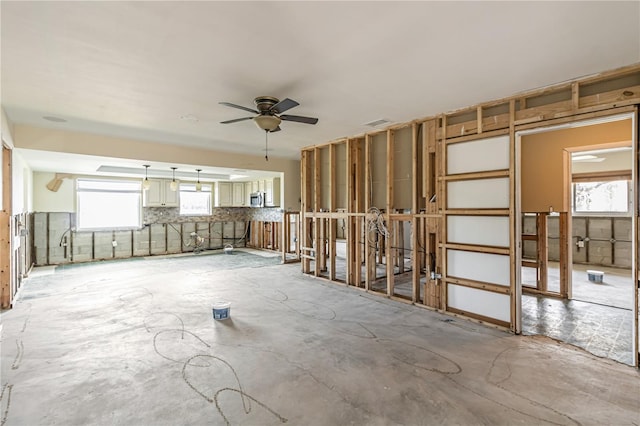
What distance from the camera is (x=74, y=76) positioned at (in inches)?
124

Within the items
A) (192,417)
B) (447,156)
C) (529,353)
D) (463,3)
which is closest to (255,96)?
(463,3)

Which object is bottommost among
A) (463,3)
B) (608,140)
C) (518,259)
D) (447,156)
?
(518,259)

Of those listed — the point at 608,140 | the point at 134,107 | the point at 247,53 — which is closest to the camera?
the point at 247,53

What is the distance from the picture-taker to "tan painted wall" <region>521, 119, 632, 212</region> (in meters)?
4.67

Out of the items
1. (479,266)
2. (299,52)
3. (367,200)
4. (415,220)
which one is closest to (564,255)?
(479,266)

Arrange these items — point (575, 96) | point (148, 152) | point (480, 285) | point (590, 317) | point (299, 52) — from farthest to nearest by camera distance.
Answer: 1. point (148, 152)
2. point (590, 317)
3. point (480, 285)
4. point (575, 96)
5. point (299, 52)

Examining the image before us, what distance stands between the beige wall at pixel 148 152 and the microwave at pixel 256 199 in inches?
74.0

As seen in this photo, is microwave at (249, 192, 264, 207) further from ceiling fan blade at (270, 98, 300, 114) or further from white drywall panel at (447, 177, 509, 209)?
white drywall panel at (447, 177, 509, 209)

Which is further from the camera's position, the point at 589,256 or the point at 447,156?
the point at 589,256

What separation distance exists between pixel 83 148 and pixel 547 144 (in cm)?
801

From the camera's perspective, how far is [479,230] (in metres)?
3.96

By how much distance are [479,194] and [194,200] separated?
31.6ft

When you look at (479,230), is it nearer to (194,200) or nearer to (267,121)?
(267,121)

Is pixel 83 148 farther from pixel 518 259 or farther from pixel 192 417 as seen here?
pixel 518 259
